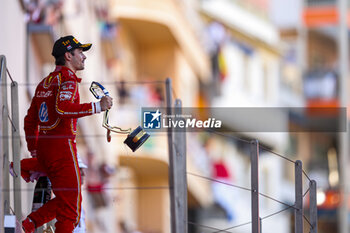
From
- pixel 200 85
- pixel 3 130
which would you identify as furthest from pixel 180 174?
pixel 200 85

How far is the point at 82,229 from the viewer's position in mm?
9336

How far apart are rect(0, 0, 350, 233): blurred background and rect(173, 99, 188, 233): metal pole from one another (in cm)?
43

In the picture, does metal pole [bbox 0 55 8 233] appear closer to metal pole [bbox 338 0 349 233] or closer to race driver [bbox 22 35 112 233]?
race driver [bbox 22 35 112 233]

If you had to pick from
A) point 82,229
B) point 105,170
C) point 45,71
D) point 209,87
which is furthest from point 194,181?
point 82,229

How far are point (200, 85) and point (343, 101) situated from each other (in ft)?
36.8

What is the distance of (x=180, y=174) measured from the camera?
32.0 ft

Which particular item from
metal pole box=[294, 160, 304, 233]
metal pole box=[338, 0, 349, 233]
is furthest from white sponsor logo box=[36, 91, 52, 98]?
metal pole box=[338, 0, 349, 233]

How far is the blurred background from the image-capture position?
1684cm

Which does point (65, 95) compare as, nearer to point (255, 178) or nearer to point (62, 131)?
point (62, 131)

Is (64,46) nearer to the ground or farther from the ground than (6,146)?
farther from the ground

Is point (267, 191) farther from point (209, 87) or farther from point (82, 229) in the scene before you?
point (82, 229)

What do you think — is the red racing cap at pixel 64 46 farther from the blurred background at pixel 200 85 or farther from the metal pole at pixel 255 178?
the metal pole at pixel 255 178

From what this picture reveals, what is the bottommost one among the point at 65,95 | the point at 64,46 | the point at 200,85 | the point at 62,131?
the point at 62,131

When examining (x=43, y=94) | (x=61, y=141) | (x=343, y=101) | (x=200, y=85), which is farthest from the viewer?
(x=343, y=101)
